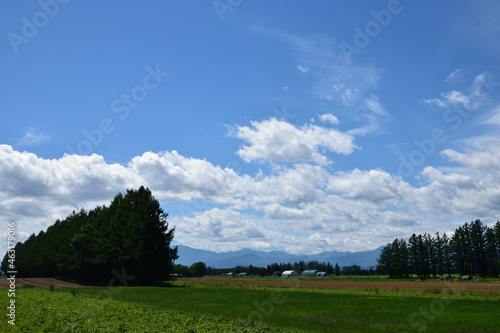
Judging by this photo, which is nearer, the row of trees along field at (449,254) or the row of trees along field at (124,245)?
the row of trees along field at (124,245)

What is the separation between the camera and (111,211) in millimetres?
92375

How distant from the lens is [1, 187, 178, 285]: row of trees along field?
3059 inches

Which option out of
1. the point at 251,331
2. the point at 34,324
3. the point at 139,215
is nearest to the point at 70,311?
the point at 34,324

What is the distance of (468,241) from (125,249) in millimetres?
117714

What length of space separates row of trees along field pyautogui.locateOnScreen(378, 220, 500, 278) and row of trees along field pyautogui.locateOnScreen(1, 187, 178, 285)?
10324 cm

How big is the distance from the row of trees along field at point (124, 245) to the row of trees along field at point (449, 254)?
4064 inches

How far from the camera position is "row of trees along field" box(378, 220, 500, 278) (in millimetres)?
133375

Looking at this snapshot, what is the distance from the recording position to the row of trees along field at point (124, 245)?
77688mm

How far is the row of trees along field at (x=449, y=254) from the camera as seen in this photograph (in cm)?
13338

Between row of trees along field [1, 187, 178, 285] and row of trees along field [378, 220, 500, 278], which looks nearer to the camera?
row of trees along field [1, 187, 178, 285]

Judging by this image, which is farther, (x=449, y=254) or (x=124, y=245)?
(x=449, y=254)

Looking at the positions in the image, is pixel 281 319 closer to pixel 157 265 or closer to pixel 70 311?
pixel 70 311

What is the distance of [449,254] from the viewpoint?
142m

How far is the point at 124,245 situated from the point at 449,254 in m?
118
